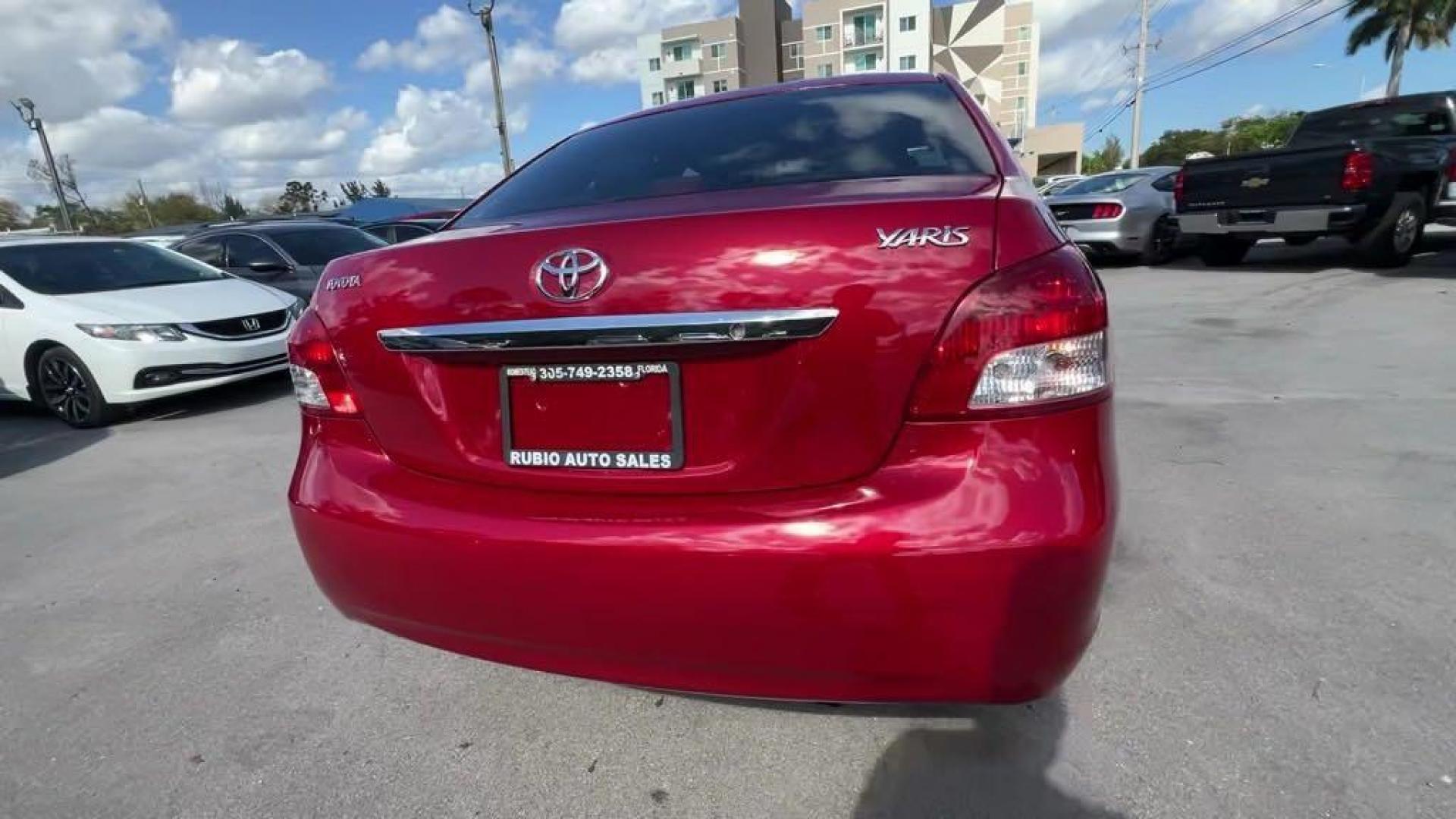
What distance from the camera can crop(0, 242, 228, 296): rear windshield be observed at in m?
5.78

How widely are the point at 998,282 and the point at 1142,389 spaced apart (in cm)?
396

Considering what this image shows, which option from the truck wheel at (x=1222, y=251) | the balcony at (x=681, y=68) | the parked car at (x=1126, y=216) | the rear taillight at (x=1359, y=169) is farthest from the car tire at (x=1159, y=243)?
the balcony at (x=681, y=68)

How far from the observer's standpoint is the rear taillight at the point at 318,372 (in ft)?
5.62

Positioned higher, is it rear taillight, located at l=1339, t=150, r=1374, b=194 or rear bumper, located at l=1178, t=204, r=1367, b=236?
rear taillight, located at l=1339, t=150, r=1374, b=194

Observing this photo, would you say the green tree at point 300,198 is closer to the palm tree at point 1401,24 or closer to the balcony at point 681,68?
the balcony at point 681,68

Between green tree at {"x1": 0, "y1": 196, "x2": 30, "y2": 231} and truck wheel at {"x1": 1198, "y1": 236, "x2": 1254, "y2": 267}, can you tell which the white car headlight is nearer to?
truck wheel at {"x1": 1198, "y1": 236, "x2": 1254, "y2": 267}

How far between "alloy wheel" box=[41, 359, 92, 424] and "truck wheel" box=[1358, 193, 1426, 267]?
11.7 m

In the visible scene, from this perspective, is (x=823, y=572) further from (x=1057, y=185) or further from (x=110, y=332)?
(x=1057, y=185)

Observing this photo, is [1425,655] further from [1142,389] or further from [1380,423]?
[1142,389]

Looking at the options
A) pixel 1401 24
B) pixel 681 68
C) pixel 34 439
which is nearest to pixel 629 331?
pixel 34 439

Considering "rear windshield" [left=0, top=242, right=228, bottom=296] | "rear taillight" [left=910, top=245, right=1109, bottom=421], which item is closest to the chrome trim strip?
"rear taillight" [left=910, top=245, right=1109, bottom=421]

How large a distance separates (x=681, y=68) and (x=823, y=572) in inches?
2662

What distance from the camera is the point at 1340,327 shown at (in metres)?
5.92

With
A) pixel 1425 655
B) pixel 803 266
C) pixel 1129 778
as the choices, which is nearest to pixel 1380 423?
pixel 1425 655
